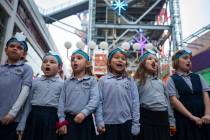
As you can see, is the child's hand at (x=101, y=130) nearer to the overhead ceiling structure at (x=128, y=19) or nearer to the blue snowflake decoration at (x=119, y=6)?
the overhead ceiling structure at (x=128, y=19)

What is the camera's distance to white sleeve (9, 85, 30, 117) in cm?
254

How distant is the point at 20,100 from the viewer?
2.63 metres

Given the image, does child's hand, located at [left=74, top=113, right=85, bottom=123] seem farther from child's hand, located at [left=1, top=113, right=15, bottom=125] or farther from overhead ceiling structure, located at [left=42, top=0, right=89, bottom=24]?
overhead ceiling structure, located at [left=42, top=0, right=89, bottom=24]

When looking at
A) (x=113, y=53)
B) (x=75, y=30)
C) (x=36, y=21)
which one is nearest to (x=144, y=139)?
(x=113, y=53)

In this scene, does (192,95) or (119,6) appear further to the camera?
(119,6)

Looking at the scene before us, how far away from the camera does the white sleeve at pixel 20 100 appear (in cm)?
254

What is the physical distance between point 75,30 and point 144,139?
17842 mm

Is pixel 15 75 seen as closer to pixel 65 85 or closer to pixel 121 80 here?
pixel 65 85

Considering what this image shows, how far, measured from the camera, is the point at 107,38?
18641 mm

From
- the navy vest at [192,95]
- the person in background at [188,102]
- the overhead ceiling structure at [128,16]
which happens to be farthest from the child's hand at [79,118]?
the overhead ceiling structure at [128,16]

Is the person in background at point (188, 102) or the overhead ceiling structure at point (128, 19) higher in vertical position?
the overhead ceiling structure at point (128, 19)

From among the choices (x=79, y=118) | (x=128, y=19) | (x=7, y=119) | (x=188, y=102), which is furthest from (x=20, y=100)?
(x=128, y=19)

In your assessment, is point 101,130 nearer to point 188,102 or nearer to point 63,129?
point 63,129

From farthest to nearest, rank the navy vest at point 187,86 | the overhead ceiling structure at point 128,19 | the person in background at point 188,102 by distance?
1. the overhead ceiling structure at point 128,19
2. the navy vest at point 187,86
3. the person in background at point 188,102
